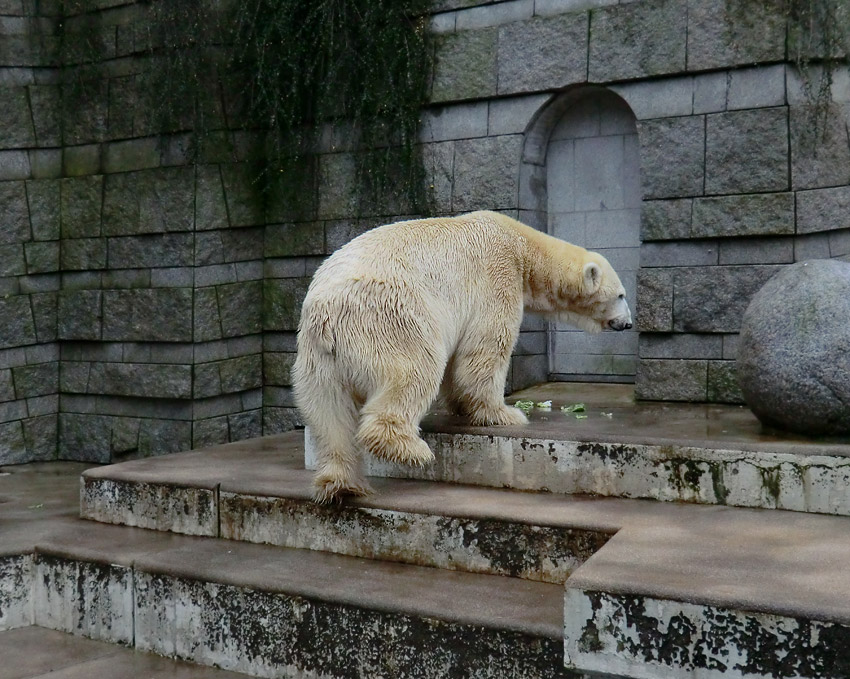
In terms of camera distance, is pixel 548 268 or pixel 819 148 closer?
pixel 548 268

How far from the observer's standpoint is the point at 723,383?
6012 millimetres

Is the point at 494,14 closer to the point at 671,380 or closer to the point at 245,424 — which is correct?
the point at 671,380

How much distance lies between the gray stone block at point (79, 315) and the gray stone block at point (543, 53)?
3614 millimetres

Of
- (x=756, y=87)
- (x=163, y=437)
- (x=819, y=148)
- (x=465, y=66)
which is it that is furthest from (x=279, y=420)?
(x=819, y=148)

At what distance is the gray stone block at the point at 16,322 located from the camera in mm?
7543

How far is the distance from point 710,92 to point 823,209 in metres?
0.99

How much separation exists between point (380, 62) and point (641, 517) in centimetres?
424

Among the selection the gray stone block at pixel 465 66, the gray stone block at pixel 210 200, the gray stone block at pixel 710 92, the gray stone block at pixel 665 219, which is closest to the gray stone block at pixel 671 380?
the gray stone block at pixel 665 219

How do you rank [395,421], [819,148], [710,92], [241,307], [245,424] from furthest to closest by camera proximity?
[245,424] < [241,307] < [710,92] < [819,148] < [395,421]

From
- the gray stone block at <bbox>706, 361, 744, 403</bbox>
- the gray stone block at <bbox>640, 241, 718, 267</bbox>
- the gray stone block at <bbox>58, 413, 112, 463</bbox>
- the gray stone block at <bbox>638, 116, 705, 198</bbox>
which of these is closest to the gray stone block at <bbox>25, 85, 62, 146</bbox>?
the gray stone block at <bbox>58, 413, 112, 463</bbox>

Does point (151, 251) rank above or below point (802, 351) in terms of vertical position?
above

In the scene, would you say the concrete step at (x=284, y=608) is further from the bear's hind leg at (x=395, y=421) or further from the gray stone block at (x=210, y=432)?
A: the gray stone block at (x=210, y=432)

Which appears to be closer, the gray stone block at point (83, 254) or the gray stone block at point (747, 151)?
the gray stone block at point (747, 151)

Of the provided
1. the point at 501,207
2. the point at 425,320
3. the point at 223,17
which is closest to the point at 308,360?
the point at 425,320
